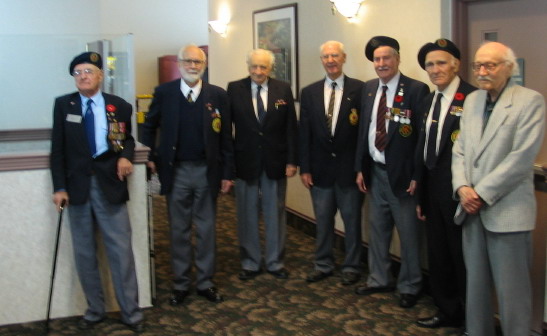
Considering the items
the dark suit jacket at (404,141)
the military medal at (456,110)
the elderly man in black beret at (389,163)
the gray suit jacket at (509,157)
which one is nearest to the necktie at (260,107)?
the elderly man in black beret at (389,163)

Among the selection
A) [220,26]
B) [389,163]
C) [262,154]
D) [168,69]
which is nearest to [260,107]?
[262,154]

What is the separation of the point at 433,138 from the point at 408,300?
1.12 metres

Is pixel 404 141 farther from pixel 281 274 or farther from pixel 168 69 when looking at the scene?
pixel 168 69

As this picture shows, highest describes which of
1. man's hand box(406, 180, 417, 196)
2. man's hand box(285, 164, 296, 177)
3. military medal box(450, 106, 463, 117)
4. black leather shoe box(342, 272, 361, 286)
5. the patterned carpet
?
military medal box(450, 106, 463, 117)

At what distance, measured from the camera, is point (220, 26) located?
7.71m

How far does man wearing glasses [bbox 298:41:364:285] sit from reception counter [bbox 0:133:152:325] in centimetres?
123

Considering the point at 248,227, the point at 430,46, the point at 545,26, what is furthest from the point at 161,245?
the point at 545,26

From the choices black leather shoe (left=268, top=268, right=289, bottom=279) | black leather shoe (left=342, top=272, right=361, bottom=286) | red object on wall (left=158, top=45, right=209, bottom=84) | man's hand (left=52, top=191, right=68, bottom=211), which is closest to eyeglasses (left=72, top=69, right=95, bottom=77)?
man's hand (left=52, top=191, right=68, bottom=211)

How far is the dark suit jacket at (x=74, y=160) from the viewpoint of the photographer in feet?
11.2

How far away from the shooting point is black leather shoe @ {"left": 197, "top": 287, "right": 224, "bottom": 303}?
158 inches

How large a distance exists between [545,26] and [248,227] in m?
2.38

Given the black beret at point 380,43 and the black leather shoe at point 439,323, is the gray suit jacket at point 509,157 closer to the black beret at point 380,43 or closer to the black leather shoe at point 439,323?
the black leather shoe at point 439,323

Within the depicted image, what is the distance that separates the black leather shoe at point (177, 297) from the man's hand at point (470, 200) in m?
1.97

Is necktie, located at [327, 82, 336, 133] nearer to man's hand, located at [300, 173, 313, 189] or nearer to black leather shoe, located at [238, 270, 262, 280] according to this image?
man's hand, located at [300, 173, 313, 189]
